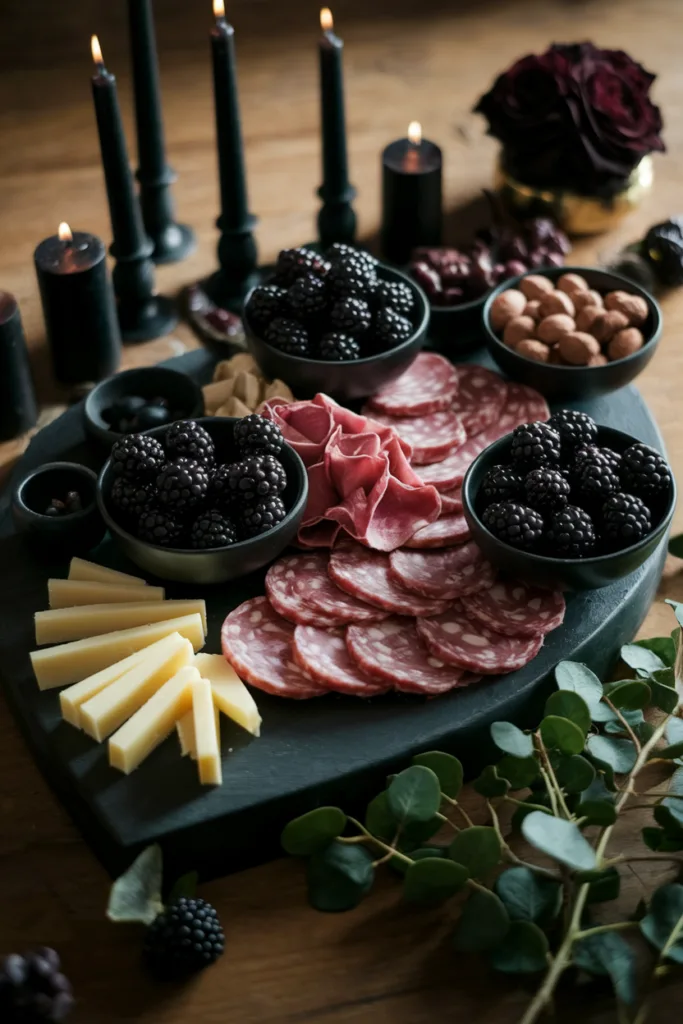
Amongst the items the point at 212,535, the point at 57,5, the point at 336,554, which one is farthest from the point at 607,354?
the point at 57,5

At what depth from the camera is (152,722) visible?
1438mm

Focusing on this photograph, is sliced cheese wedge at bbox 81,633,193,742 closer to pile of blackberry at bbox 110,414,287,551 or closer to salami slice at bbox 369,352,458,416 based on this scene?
pile of blackberry at bbox 110,414,287,551

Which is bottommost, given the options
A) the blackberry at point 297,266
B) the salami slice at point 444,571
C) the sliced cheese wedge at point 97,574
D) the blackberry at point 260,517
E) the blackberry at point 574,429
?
the salami slice at point 444,571

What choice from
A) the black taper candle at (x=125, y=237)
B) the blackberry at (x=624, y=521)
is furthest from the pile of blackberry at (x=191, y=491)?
the black taper candle at (x=125, y=237)

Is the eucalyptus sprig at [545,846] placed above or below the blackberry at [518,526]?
below

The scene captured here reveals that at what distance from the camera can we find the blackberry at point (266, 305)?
1.88m

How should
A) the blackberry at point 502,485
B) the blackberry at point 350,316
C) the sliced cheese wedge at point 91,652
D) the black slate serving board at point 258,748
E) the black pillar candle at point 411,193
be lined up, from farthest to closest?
the black pillar candle at point 411,193, the blackberry at point 350,316, the blackberry at point 502,485, the sliced cheese wedge at point 91,652, the black slate serving board at point 258,748

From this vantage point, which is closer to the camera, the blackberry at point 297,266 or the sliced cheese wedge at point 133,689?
the sliced cheese wedge at point 133,689

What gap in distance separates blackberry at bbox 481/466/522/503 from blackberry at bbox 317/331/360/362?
0.33 metres

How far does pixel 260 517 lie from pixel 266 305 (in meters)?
0.45

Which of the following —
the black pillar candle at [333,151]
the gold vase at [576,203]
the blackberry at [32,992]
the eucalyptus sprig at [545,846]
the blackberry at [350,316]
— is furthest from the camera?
the gold vase at [576,203]

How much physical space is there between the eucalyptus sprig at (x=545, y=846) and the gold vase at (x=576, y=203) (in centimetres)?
122

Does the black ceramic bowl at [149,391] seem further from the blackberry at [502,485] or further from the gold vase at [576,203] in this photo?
the gold vase at [576,203]

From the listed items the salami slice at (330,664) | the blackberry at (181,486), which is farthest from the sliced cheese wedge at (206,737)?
the blackberry at (181,486)
